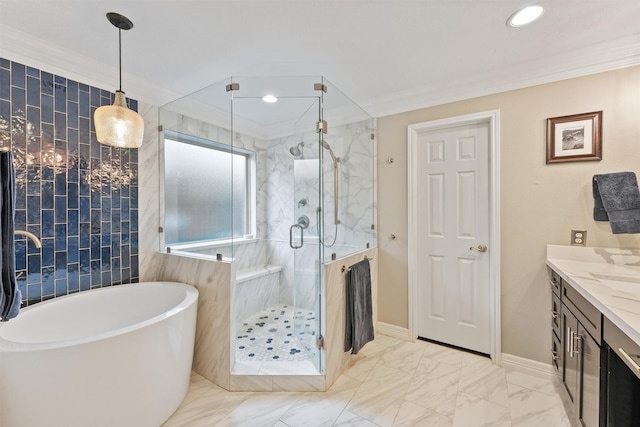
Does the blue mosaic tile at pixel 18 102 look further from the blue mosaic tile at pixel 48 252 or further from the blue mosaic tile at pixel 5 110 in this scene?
the blue mosaic tile at pixel 48 252

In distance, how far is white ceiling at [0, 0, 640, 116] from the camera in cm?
150

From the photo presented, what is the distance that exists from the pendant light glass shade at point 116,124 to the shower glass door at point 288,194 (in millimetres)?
776

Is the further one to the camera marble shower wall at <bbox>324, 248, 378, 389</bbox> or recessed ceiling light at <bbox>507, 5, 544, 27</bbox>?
marble shower wall at <bbox>324, 248, 378, 389</bbox>

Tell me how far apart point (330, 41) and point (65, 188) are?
6.99 feet

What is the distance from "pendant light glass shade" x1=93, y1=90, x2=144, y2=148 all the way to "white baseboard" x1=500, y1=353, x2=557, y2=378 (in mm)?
3262

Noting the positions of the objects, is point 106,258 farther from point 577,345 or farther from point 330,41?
point 577,345

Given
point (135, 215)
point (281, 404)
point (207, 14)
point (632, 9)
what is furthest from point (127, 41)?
point (632, 9)

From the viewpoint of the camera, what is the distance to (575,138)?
1.93 metres

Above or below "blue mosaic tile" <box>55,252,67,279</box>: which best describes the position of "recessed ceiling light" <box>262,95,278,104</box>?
above

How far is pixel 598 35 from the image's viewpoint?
172cm

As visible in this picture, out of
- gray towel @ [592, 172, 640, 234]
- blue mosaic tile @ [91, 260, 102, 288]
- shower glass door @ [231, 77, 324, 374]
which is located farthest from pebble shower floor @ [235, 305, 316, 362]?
gray towel @ [592, 172, 640, 234]

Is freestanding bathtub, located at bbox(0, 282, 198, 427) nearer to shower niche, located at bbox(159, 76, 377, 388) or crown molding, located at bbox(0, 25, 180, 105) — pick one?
shower niche, located at bbox(159, 76, 377, 388)

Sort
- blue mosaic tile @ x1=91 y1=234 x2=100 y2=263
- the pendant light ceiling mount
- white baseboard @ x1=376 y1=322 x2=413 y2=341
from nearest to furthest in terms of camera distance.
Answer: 1. the pendant light ceiling mount
2. blue mosaic tile @ x1=91 y1=234 x2=100 y2=263
3. white baseboard @ x1=376 y1=322 x2=413 y2=341

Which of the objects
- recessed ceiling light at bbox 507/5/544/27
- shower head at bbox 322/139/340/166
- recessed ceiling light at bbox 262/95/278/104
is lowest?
shower head at bbox 322/139/340/166
